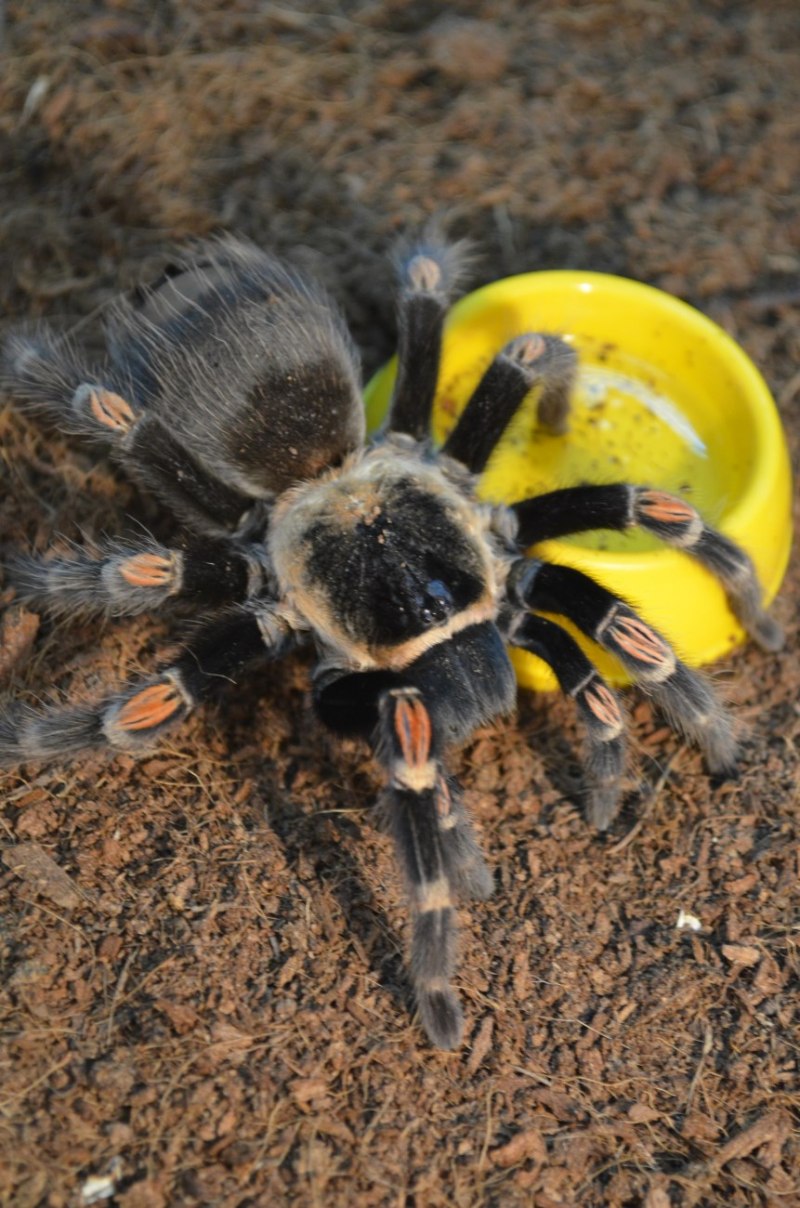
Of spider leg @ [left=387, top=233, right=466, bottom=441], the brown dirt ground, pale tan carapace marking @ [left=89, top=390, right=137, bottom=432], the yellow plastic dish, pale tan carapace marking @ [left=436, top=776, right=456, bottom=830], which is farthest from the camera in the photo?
the yellow plastic dish

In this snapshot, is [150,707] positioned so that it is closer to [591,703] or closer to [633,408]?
[591,703]

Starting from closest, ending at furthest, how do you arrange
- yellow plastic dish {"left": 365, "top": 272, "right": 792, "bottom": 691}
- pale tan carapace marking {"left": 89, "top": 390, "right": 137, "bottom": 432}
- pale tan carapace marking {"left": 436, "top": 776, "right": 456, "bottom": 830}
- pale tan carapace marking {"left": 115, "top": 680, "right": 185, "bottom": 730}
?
pale tan carapace marking {"left": 436, "top": 776, "right": 456, "bottom": 830} → pale tan carapace marking {"left": 115, "top": 680, "right": 185, "bottom": 730} → pale tan carapace marking {"left": 89, "top": 390, "right": 137, "bottom": 432} → yellow plastic dish {"left": 365, "top": 272, "right": 792, "bottom": 691}

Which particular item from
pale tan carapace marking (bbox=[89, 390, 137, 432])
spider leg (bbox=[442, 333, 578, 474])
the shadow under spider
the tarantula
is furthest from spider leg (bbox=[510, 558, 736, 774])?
pale tan carapace marking (bbox=[89, 390, 137, 432])

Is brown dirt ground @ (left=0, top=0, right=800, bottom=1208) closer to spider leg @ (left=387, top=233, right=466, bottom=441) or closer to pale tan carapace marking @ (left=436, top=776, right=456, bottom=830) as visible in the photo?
pale tan carapace marking @ (left=436, top=776, right=456, bottom=830)

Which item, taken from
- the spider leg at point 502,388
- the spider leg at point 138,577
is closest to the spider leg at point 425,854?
the spider leg at point 138,577

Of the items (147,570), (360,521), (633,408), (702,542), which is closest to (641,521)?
(702,542)

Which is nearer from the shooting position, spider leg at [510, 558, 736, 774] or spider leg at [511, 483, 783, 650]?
spider leg at [510, 558, 736, 774]

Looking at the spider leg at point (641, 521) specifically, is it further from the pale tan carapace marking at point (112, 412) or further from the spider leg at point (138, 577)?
the pale tan carapace marking at point (112, 412)
